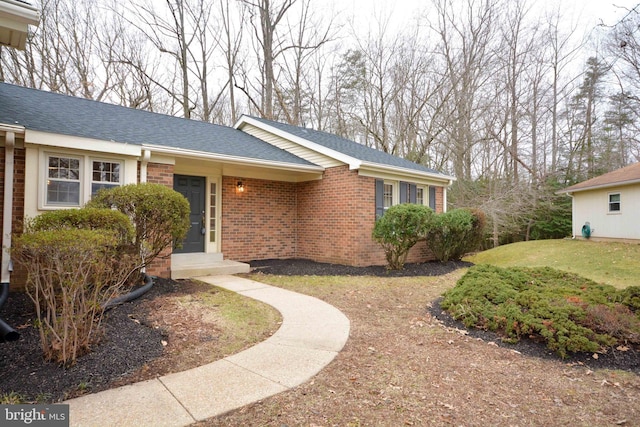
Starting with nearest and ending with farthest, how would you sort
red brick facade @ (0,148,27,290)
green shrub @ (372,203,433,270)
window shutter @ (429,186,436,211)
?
1. red brick facade @ (0,148,27,290)
2. green shrub @ (372,203,433,270)
3. window shutter @ (429,186,436,211)

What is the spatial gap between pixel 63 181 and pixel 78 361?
4589 millimetres

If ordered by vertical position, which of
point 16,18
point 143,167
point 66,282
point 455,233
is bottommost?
point 66,282

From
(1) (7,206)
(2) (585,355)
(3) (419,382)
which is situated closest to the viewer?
(3) (419,382)

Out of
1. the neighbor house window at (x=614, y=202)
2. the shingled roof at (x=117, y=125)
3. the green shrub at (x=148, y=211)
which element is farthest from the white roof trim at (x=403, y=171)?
the neighbor house window at (x=614, y=202)

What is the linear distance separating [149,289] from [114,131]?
3.73m

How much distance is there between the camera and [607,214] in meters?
15.3

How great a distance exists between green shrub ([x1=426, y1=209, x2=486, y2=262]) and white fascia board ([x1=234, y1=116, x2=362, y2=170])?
2843mm

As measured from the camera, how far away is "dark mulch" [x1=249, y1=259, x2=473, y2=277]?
8.55 meters

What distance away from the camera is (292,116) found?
20.5 metres

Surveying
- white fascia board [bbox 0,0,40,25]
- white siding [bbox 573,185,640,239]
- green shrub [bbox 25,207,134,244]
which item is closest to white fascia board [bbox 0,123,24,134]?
green shrub [bbox 25,207,134,244]

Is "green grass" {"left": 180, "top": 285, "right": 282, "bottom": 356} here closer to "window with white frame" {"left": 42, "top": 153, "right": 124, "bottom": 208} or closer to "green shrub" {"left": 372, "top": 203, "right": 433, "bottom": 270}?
"window with white frame" {"left": 42, "top": 153, "right": 124, "bottom": 208}

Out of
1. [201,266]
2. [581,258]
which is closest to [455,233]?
[581,258]

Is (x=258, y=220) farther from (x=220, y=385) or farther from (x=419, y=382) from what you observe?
(x=419, y=382)

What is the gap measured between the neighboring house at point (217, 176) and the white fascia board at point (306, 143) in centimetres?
3
